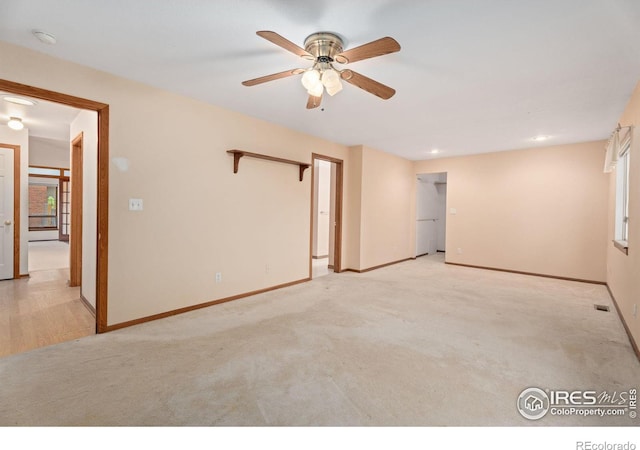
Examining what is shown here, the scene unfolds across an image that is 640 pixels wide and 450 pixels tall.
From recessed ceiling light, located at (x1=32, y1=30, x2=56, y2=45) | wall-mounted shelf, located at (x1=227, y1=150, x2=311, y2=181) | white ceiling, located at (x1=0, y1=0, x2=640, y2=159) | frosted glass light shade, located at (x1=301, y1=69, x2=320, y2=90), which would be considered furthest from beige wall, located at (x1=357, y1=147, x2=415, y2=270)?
recessed ceiling light, located at (x1=32, y1=30, x2=56, y2=45)

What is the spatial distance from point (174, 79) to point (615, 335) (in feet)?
15.7

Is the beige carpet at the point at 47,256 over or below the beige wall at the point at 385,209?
below

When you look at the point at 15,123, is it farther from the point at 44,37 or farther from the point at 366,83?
the point at 366,83

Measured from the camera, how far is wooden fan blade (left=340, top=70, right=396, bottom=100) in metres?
2.12

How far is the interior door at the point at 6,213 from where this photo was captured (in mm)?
4605

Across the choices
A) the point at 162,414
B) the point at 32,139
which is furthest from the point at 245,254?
the point at 32,139

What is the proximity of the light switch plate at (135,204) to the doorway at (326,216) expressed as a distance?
2.54 metres

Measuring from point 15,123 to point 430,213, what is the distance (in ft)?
27.0

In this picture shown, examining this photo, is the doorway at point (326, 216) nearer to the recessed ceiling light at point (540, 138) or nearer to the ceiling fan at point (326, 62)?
the ceiling fan at point (326, 62)

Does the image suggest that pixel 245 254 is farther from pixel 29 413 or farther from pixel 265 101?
pixel 29 413

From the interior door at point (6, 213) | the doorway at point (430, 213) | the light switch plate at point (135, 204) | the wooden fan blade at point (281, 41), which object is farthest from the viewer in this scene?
the doorway at point (430, 213)

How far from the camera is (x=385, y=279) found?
5098 mm

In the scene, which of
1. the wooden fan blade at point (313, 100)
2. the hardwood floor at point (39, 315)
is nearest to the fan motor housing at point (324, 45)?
the wooden fan blade at point (313, 100)

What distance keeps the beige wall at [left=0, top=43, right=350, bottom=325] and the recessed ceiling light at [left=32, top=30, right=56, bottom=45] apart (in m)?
0.28
